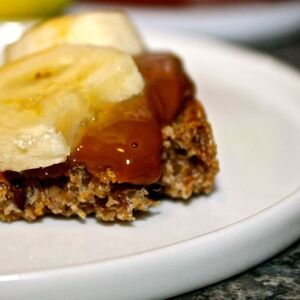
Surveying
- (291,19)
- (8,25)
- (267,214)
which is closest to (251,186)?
(267,214)

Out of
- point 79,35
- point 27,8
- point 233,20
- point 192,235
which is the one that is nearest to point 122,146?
point 192,235

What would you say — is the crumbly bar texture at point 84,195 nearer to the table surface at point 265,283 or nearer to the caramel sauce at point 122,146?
the caramel sauce at point 122,146

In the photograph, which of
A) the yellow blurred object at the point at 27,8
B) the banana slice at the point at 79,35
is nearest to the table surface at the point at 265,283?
the banana slice at the point at 79,35

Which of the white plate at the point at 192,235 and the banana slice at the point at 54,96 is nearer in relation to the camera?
the white plate at the point at 192,235

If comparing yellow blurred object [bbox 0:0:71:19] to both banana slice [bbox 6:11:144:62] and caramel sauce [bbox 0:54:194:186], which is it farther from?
caramel sauce [bbox 0:54:194:186]

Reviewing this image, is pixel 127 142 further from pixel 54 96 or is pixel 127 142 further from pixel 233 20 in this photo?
pixel 233 20

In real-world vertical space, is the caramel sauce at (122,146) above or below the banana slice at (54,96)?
below
